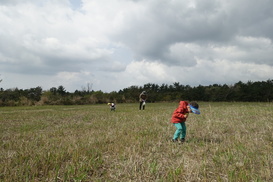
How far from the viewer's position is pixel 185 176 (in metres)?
3.41

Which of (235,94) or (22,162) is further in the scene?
(235,94)

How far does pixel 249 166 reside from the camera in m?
3.78

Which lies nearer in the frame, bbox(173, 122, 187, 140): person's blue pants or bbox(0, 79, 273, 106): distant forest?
bbox(173, 122, 187, 140): person's blue pants

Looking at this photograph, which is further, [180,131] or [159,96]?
[159,96]

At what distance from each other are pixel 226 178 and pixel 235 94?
52.5 m

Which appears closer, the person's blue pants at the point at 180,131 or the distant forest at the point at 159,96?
the person's blue pants at the point at 180,131

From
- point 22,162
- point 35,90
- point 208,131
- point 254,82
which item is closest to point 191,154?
point 208,131

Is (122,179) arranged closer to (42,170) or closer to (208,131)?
(42,170)

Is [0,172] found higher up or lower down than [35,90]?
lower down

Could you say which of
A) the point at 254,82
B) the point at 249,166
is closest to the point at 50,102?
the point at 249,166

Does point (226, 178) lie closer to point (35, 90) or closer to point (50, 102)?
point (50, 102)

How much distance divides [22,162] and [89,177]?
1.72 meters

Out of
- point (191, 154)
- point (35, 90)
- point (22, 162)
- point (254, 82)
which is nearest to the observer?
point (22, 162)

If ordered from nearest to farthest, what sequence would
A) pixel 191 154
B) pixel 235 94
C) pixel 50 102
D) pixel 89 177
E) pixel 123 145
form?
pixel 89 177
pixel 191 154
pixel 123 145
pixel 50 102
pixel 235 94
